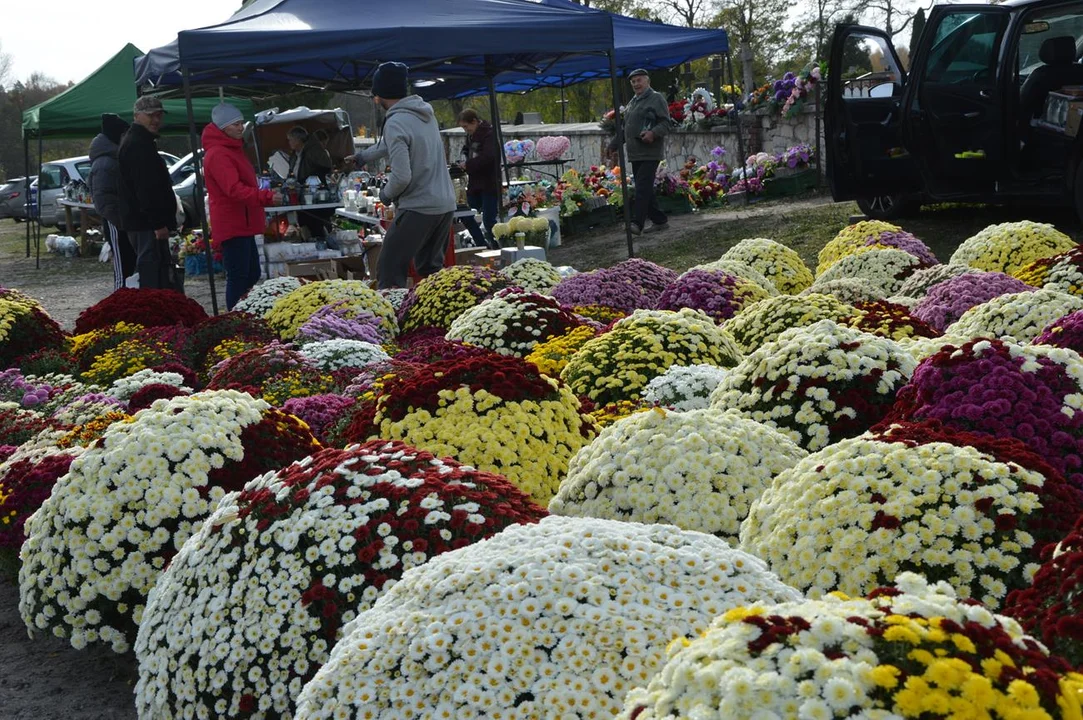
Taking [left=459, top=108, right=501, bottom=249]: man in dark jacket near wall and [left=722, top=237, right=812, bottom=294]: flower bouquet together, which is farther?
[left=459, top=108, right=501, bottom=249]: man in dark jacket near wall

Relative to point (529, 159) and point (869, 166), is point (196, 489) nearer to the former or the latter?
point (869, 166)

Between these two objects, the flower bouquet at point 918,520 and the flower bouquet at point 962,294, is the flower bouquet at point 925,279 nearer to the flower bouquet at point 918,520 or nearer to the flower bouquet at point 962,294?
the flower bouquet at point 962,294

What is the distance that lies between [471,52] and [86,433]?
650 centimetres

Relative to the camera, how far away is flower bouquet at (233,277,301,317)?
7836 millimetres

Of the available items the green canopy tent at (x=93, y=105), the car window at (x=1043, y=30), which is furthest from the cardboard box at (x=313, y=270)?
the green canopy tent at (x=93, y=105)

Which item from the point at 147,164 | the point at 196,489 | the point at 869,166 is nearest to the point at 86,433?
the point at 196,489

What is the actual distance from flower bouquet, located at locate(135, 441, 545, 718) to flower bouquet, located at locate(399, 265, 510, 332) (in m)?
4.09

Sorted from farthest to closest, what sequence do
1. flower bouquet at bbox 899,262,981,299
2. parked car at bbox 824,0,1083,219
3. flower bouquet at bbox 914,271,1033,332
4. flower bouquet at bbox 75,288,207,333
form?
1. parked car at bbox 824,0,1083,219
2. flower bouquet at bbox 75,288,207,333
3. flower bouquet at bbox 899,262,981,299
4. flower bouquet at bbox 914,271,1033,332

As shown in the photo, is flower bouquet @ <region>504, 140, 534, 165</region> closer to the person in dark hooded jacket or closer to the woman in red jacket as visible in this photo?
the person in dark hooded jacket

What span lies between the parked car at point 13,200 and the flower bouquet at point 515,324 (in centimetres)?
3573

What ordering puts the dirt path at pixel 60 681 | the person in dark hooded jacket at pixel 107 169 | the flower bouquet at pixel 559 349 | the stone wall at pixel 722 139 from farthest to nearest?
1. the stone wall at pixel 722 139
2. the person in dark hooded jacket at pixel 107 169
3. the flower bouquet at pixel 559 349
4. the dirt path at pixel 60 681

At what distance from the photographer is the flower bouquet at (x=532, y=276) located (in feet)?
24.9

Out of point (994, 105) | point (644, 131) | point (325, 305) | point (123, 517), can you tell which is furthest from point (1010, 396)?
point (644, 131)

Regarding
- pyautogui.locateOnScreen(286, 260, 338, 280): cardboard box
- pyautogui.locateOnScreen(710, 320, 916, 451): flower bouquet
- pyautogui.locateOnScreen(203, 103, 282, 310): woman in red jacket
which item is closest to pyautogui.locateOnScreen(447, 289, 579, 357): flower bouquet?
pyautogui.locateOnScreen(710, 320, 916, 451): flower bouquet
